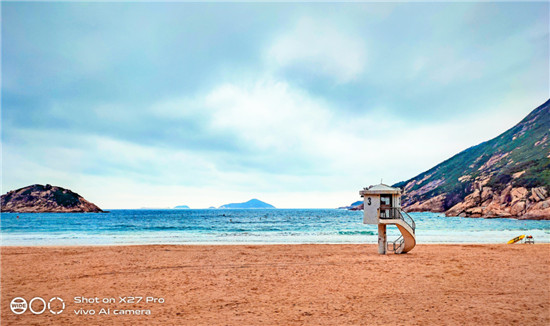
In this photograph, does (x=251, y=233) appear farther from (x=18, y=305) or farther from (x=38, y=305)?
(x=18, y=305)

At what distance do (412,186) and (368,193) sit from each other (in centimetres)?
14694

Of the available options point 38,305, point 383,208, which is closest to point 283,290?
point 38,305

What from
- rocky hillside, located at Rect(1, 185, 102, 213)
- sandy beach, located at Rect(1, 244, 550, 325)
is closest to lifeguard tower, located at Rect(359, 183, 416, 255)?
sandy beach, located at Rect(1, 244, 550, 325)

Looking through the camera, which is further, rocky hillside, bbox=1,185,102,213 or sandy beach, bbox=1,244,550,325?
rocky hillside, bbox=1,185,102,213

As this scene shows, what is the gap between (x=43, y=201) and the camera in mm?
130250

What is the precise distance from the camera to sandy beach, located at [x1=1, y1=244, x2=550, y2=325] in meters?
8.15

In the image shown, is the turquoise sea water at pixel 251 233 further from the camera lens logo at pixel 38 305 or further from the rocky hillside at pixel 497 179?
the camera lens logo at pixel 38 305

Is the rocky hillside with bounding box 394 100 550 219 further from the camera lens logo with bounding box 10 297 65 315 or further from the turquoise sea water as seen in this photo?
the camera lens logo with bounding box 10 297 65 315

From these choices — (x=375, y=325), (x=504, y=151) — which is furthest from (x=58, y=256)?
(x=504, y=151)

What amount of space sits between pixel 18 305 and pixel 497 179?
10152cm

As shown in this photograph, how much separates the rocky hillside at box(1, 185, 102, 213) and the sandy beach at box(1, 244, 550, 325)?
437 feet

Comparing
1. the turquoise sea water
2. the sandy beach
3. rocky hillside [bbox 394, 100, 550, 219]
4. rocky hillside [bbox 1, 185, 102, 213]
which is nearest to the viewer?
the sandy beach

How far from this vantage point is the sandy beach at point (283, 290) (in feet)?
26.7

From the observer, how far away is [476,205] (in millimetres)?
84250
